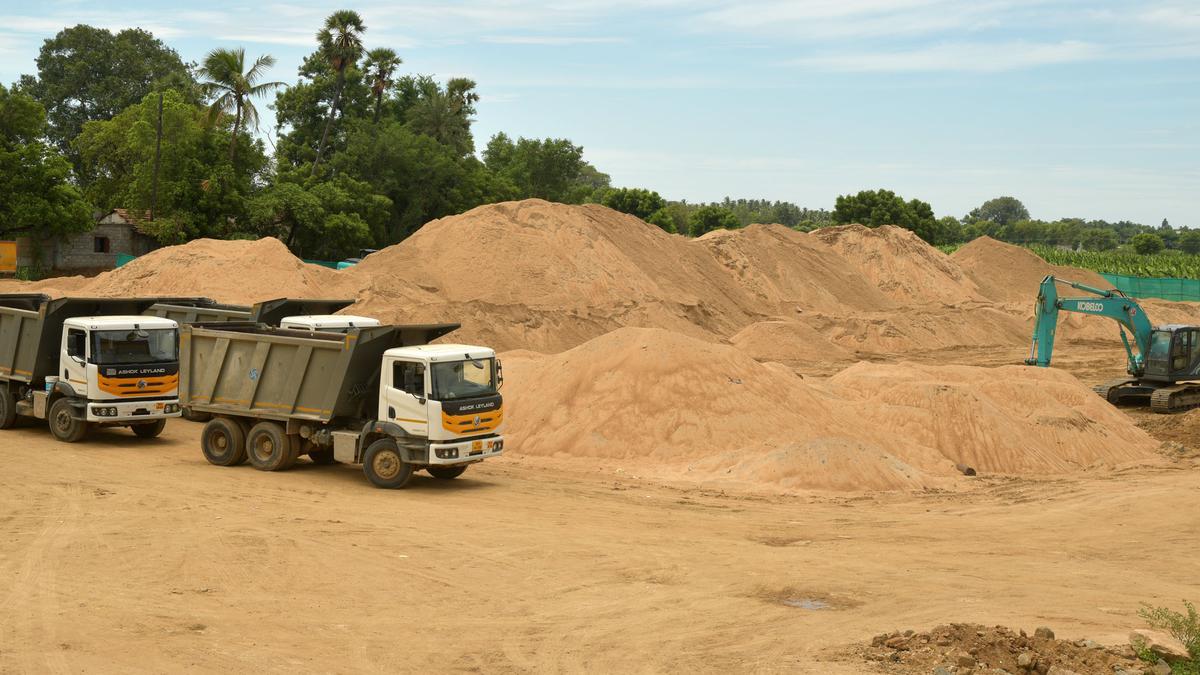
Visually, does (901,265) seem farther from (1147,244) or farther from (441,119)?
(1147,244)

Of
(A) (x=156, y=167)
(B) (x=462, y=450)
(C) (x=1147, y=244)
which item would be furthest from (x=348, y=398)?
(C) (x=1147, y=244)

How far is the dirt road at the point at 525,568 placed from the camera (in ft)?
40.7

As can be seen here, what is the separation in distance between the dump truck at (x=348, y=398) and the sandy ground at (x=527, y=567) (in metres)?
0.66

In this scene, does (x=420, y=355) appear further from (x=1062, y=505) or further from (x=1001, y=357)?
(x=1001, y=357)

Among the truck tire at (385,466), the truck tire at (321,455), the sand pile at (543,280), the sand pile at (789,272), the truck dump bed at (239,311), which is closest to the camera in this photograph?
the truck tire at (385,466)

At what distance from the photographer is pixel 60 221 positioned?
5744 centimetres

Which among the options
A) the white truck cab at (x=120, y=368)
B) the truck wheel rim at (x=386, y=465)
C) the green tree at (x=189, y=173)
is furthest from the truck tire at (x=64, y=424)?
the green tree at (x=189, y=173)

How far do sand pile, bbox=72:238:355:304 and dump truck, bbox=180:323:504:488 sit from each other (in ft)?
69.7

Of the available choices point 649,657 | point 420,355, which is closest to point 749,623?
point 649,657

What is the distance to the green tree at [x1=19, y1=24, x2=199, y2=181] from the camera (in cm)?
10094

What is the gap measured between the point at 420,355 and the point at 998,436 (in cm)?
1358

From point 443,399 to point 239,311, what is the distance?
37.6 feet

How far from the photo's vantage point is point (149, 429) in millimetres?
25594

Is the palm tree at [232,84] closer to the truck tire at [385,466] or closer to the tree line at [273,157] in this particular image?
the tree line at [273,157]
